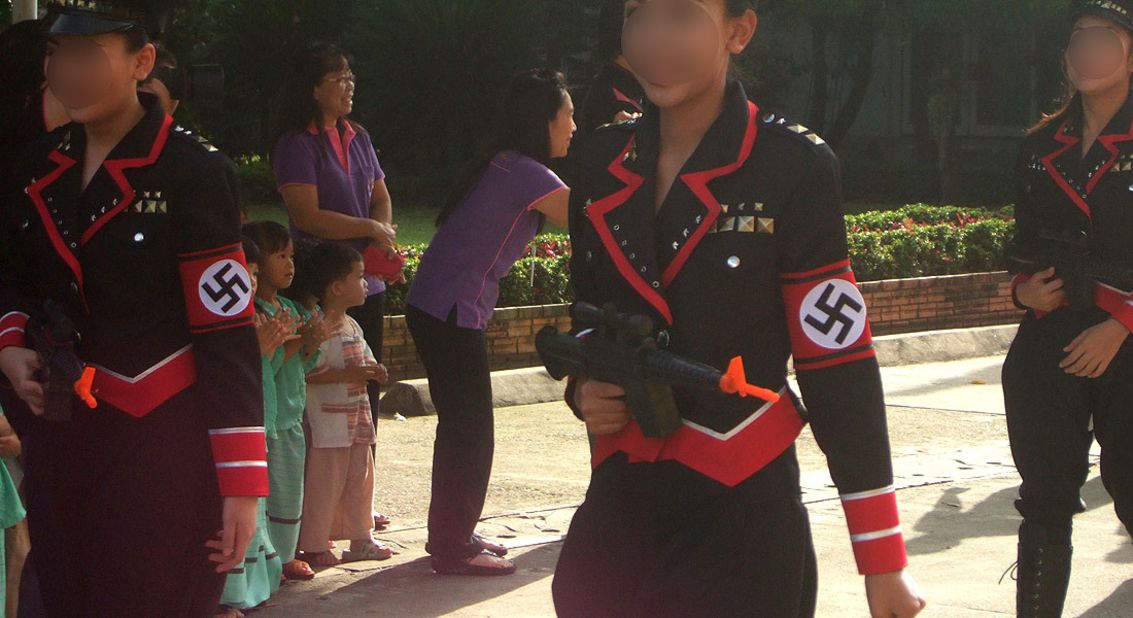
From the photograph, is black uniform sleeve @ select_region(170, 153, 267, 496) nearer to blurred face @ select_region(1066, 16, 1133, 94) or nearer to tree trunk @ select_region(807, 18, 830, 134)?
blurred face @ select_region(1066, 16, 1133, 94)

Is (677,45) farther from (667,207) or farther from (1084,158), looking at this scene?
(1084,158)

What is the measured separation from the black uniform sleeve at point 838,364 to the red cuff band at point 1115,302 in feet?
7.16

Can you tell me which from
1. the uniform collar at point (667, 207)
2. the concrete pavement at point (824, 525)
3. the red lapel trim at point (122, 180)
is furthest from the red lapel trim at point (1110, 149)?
the red lapel trim at point (122, 180)

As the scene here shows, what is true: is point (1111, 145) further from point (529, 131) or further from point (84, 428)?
point (84, 428)

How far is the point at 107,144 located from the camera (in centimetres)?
336

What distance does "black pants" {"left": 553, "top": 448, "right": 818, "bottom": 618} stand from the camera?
2.90m

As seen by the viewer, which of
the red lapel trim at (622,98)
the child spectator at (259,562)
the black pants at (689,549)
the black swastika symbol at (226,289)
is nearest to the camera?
the black pants at (689,549)

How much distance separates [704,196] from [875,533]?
2.21 feet

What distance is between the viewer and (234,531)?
128 inches

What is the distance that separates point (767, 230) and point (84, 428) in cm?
140

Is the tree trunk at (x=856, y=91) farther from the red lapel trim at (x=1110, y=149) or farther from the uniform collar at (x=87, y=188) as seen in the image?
the uniform collar at (x=87, y=188)

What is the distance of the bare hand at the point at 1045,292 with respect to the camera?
492cm

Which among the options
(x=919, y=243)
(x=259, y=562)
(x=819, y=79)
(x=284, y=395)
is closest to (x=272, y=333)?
(x=284, y=395)

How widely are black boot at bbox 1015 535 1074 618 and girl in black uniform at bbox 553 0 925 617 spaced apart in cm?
218
